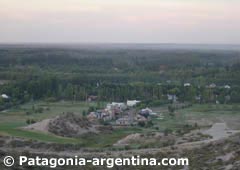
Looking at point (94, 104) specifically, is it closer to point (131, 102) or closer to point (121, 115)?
point (131, 102)

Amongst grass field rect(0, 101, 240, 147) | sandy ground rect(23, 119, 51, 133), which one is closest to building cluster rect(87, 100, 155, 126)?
grass field rect(0, 101, 240, 147)

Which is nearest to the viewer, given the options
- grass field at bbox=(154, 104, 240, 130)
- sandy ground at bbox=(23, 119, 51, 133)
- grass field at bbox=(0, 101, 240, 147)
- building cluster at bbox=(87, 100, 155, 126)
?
grass field at bbox=(0, 101, 240, 147)

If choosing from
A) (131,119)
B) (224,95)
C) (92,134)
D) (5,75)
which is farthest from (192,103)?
(5,75)

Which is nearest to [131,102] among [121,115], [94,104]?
[94,104]

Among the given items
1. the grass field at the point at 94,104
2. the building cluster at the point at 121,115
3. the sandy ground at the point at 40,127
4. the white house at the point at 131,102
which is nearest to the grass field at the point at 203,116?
the grass field at the point at 94,104

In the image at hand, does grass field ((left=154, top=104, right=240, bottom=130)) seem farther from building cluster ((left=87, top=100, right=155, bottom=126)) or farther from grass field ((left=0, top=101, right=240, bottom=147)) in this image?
building cluster ((left=87, top=100, right=155, bottom=126))

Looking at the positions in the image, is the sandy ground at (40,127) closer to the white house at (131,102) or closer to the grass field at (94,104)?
the grass field at (94,104)

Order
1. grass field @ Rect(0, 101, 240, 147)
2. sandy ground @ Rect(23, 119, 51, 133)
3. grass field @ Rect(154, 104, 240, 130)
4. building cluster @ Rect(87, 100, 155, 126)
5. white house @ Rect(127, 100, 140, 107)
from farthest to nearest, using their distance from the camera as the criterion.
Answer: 1. white house @ Rect(127, 100, 140, 107)
2. building cluster @ Rect(87, 100, 155, 126)
3. grass field @ Rect(154, 104, 240, 130)
4. sandy ground @ Rect(23, 119, 51, 133)
5. grass field @ Rect(0, 101, 240, 147)
